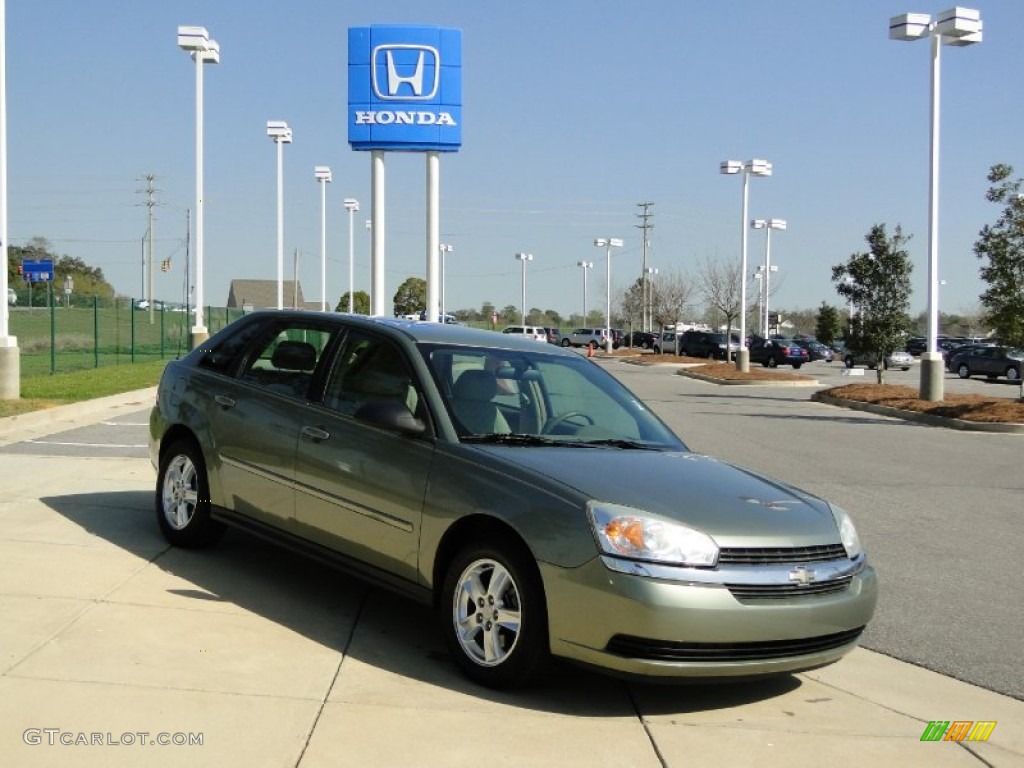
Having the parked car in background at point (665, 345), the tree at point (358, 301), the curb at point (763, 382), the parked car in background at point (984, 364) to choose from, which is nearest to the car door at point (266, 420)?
the curb at point (763, 382)

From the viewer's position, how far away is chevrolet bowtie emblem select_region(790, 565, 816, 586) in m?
4.87

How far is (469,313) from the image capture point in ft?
463

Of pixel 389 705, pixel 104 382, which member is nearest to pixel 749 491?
pixel 389 705

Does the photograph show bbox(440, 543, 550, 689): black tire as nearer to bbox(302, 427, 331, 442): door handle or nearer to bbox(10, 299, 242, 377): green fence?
bbox(302, 427, 331, 442): door handle

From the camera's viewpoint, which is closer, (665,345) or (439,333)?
(439,333)

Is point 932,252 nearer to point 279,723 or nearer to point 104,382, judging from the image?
point 104,382

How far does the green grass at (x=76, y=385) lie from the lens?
56.1 feet

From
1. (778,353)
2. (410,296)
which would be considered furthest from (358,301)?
(778,353)

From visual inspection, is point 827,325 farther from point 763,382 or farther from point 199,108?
point 199,108

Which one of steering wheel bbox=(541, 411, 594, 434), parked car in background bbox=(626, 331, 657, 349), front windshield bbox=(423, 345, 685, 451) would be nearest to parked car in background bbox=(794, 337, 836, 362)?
parked car in background bbox=(626, 331, 657, 349)

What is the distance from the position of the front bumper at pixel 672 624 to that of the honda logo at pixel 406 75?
27.3m

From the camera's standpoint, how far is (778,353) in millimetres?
56844

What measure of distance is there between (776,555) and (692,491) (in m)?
0.50

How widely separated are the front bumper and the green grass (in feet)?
42.5
